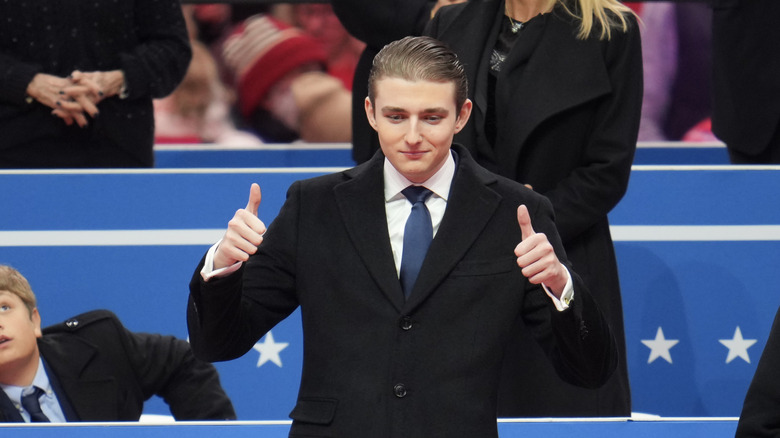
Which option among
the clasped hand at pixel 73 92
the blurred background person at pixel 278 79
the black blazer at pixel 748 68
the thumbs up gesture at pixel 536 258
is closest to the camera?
the thumbs up gesture at pixel 536 258

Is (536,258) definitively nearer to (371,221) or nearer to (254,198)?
(371,221)

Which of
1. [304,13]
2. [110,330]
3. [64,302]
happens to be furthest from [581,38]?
[304,13]

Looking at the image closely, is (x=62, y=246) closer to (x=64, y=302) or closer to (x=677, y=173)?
(x=64, y=302)

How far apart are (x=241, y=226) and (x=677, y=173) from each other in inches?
85.1

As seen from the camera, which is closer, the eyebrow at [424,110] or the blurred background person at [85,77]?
the eyebrow at [424,110]

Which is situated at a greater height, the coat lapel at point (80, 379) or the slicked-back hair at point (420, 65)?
the slicked-back hair at point (420, 65)

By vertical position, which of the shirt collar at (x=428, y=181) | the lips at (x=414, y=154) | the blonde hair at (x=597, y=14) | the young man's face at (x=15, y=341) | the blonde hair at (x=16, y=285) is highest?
the blonde hair at (x=597, y=14)

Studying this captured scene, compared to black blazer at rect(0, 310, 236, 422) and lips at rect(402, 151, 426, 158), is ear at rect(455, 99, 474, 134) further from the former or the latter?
black blazer at rect(0, 310, 236, 422)

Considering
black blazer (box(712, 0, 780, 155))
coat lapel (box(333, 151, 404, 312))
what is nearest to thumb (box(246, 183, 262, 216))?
coat lapel (box(333, 151, 404, 312))

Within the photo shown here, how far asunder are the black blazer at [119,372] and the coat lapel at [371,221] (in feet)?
5.04

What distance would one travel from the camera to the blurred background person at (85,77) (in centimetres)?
358

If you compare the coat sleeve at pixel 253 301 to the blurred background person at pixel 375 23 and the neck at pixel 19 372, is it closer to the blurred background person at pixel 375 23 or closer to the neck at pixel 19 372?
the blurred background person at pixel 375 23

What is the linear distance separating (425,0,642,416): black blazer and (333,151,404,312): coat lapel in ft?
2.58

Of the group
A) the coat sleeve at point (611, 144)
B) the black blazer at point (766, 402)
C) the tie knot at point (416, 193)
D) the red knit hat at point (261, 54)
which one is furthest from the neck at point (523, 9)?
the red knit hat at point (261, 54)
